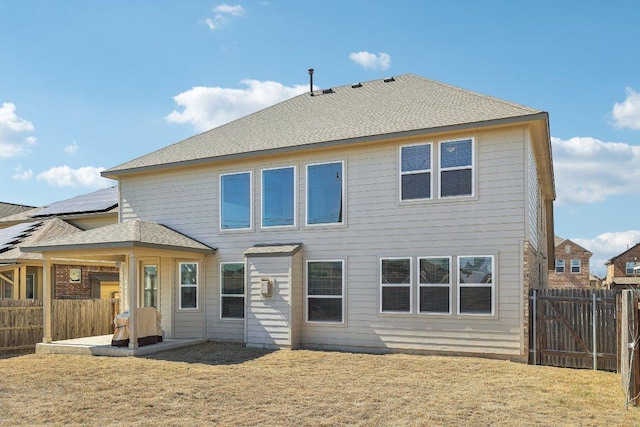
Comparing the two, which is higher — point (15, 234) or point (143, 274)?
point (15, 234)

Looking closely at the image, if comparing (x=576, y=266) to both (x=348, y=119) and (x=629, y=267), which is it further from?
(x=348, y=119)

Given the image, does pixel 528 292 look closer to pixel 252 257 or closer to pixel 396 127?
pixel 396 127

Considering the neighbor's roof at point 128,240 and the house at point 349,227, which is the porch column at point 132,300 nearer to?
the house at point 349,227

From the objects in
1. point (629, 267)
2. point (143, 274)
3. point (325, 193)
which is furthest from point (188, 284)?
point (629, 267)

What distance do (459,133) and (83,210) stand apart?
13.5 meters

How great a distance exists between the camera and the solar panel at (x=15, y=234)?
16.8m

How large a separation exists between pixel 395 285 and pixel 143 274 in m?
7.60

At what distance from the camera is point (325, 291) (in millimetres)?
12586

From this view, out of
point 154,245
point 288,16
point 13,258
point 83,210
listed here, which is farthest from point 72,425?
point 83,210

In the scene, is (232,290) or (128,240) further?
(232,290)

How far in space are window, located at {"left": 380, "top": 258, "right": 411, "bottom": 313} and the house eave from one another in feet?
9.20

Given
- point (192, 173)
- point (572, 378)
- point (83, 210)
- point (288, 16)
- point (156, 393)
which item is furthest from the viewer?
point (83, 210)

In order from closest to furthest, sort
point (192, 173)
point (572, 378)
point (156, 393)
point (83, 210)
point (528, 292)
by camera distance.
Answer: point (156, 393) → point (572, 378) → point (528, 292) → point (192, 173) → point (83, 210)

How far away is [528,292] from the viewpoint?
1049cm
